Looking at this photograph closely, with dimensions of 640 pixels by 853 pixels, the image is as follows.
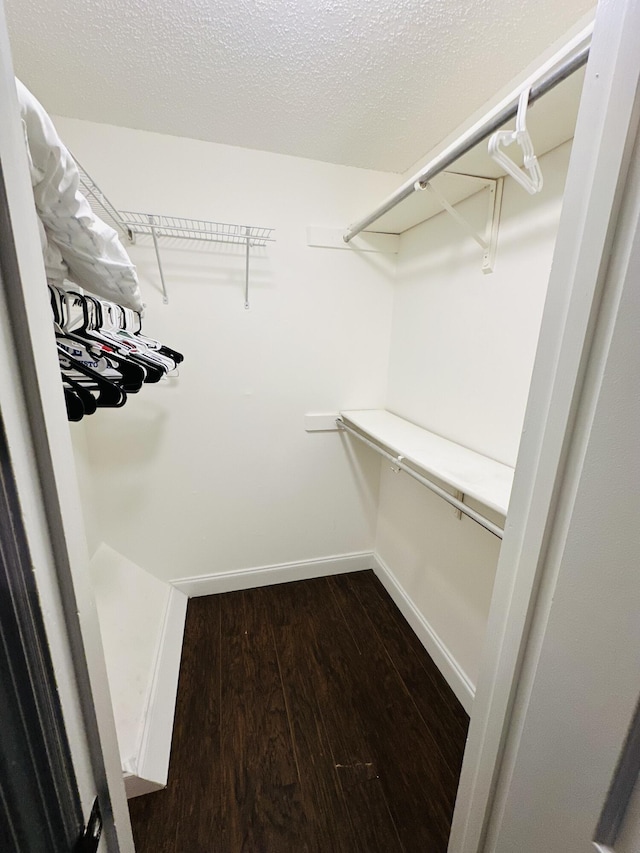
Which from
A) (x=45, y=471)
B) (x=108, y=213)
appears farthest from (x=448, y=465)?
(x=108, y=213)

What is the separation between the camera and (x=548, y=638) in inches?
18.3

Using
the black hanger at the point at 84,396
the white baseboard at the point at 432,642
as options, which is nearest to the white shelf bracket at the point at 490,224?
the black hanger at the point at 84,396

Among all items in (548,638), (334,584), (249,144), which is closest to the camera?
(548,638)

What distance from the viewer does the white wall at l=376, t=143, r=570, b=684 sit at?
3.66ft

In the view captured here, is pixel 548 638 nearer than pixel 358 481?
Yes

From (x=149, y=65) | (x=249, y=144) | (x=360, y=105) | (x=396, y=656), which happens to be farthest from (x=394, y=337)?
(x=396, y=656)

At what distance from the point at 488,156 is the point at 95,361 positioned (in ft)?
4.34

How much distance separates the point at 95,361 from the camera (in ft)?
3.15

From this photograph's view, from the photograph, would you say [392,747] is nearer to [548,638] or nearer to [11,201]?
[548,638]

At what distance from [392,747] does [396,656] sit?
0.38 m

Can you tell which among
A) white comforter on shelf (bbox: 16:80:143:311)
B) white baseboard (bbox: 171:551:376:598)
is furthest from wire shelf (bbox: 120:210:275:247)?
white baseboard (bbox: 171:551:376:598)

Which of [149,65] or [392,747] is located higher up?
[149,65]

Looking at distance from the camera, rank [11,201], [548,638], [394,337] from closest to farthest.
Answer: [11,201], [548,638], [394,337]

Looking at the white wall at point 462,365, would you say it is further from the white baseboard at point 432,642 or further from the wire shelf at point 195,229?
the wire shelf at point 195,229
